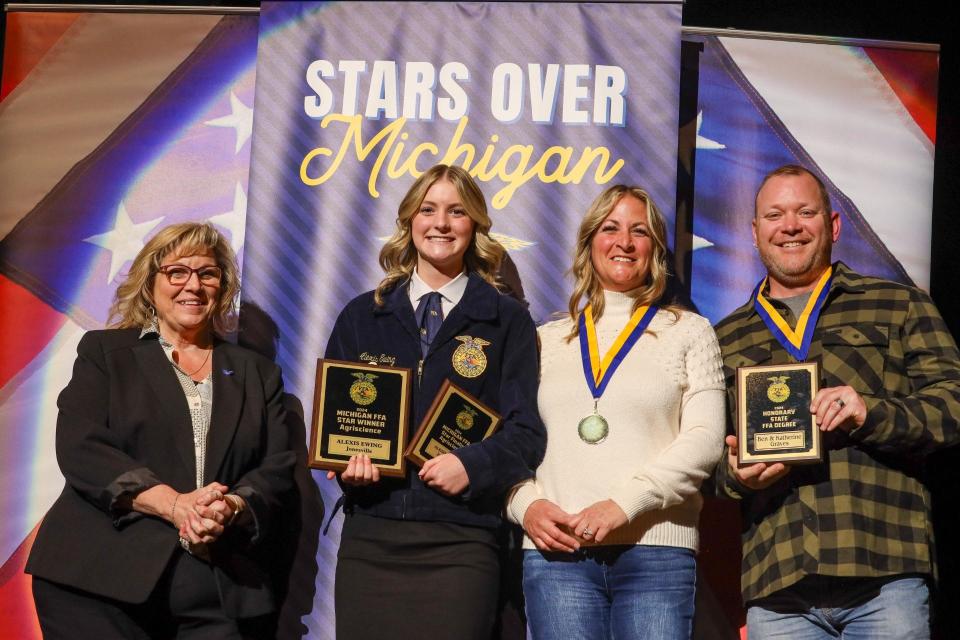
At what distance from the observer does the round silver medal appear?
11.2ft

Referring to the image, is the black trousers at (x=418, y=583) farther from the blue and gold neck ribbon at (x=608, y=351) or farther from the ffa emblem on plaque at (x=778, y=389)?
the ffa emblem on plaque at (x=778, y=389)

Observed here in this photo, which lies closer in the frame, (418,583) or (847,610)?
(847,610)

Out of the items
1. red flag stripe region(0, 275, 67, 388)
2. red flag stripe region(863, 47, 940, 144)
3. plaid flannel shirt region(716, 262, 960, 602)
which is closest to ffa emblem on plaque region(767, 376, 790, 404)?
plaid flannel shirt region(716, 262, 960, 602)

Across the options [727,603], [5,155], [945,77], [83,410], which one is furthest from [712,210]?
[5,155]

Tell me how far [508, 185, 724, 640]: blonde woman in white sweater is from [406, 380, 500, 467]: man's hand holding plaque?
20 centimetres

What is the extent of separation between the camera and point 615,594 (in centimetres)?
330

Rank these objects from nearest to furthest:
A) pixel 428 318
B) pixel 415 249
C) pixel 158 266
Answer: pixel 428 318
pixel 158 266
pixel 415 249

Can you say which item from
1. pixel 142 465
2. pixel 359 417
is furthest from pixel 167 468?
pixel 359 417

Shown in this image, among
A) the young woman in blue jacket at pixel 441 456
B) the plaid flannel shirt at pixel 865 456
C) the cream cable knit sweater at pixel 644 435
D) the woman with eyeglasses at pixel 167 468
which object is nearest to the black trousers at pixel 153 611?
the woman with eyeglasses at pixel 167 468

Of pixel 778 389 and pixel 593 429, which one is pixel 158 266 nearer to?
pixel 593 429

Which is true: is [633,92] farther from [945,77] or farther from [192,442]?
[192,442]

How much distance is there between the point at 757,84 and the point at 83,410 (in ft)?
9.05

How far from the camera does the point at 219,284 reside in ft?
12.9

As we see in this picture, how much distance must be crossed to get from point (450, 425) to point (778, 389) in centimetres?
99
